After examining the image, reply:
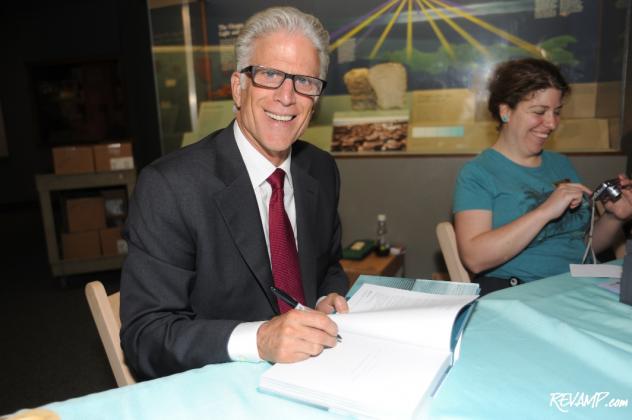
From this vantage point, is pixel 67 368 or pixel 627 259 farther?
pixel 67 368

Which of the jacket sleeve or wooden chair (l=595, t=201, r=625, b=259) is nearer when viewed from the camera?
the jacket sleeve

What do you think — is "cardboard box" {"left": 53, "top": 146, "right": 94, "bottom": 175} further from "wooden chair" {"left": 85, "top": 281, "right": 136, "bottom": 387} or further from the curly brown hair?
the curly brown hair

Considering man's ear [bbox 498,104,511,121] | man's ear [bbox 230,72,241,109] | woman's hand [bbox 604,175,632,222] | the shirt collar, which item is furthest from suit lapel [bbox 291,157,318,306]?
woman's hand [bbox 604,175,632,222]

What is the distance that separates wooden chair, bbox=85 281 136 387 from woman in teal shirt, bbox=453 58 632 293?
3.98 feet

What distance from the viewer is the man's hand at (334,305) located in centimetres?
108

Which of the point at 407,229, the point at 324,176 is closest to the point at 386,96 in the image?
the point at 407,229

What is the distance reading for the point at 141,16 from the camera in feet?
13.9

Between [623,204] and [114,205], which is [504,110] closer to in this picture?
[623,204]

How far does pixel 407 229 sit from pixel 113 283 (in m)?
2.68

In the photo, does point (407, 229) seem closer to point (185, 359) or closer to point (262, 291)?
point (262, 291)

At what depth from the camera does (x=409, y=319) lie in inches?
35.3

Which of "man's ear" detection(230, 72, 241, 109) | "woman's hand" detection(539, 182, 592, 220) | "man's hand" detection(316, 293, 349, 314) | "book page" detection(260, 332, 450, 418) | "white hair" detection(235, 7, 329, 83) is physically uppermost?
"white hair" detection(235, 7, 329, 83)

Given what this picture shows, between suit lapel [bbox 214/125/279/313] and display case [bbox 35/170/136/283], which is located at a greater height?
suit lapel [bbox 214/125/279/313]

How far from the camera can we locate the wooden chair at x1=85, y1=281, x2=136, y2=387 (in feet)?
3.60
